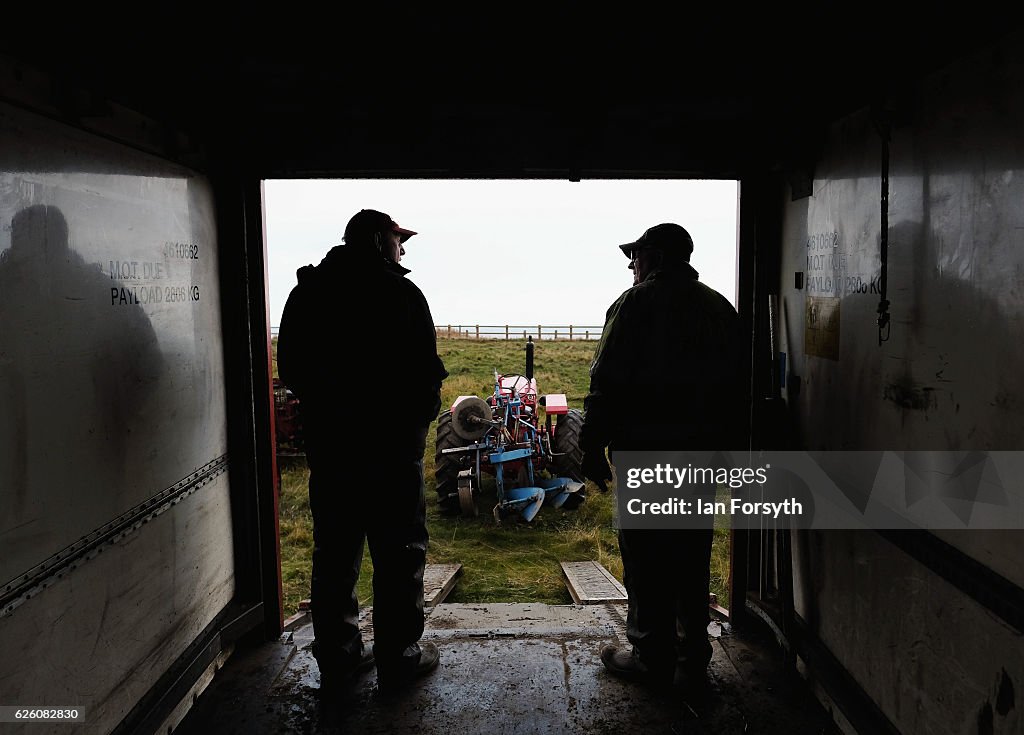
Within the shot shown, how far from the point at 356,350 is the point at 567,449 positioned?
4836mm

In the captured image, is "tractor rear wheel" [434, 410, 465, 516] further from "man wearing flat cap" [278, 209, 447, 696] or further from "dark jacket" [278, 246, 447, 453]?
"dark jacket" [278, 246, 447, 453]

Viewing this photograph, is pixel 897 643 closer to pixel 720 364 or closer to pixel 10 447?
pixel 720 364

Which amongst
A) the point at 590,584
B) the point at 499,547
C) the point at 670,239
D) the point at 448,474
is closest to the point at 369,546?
the point at 670,239

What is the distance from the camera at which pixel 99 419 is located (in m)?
2.38

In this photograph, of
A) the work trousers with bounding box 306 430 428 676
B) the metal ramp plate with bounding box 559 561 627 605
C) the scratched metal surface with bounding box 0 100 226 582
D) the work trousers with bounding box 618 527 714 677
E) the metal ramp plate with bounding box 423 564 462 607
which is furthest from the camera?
the metal ramp plate with bounding box 423 564 462 607

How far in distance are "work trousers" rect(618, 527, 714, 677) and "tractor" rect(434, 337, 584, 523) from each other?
353 cm

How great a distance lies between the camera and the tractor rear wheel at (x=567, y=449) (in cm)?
759

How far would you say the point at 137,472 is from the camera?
264 cm

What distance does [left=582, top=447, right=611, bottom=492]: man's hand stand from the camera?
325 cm

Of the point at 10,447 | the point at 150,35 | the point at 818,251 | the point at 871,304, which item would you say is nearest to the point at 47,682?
the point at 10,447

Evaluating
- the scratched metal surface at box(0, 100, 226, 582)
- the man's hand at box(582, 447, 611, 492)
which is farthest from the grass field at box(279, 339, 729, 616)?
the scratched metal surface at box(0, 100, 226, 582)

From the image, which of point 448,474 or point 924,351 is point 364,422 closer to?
point 924,351

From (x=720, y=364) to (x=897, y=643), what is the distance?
1267mm

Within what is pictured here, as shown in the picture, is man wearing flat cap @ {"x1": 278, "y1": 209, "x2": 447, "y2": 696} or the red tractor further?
the red tractor
